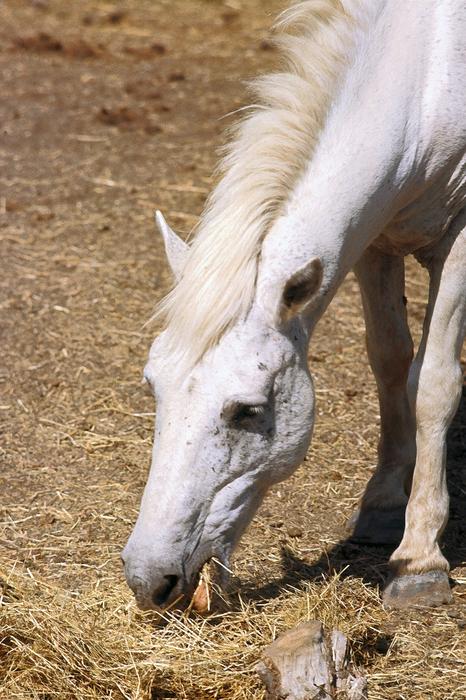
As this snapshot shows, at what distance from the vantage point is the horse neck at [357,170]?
2980 mm

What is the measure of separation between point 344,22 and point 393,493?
65.0 inches

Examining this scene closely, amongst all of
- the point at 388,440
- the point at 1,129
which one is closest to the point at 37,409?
the point at 388,440

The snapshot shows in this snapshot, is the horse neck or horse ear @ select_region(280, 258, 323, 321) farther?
the horse neck

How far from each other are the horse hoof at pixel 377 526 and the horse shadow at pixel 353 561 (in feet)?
0.08

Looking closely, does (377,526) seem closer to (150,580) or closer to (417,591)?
(417,591)

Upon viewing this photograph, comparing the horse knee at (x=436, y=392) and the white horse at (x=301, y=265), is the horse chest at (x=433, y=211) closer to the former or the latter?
the white horse at (x=301, y=265)

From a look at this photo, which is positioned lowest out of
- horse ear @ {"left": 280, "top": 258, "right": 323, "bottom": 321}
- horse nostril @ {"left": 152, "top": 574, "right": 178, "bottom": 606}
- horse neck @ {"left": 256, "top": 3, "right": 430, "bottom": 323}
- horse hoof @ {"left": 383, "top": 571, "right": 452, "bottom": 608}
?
horse hoof @ {"left": 383, "top": 571, "right": 452, "bottom": 608}

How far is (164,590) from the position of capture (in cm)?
294

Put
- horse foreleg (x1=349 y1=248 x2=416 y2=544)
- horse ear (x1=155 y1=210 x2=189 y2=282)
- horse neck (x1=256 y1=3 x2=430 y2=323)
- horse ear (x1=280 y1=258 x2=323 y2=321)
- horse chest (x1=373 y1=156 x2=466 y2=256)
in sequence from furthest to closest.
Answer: horse foreleg (x1=349 y1=248 x2=416 y2=544), horse chest (x1=373 y1=156 x2=466 y2=256), horse ear (x1=155 y1=210 x2=189 y2=282), horse neck (x1=256 y1=3 x2=430 y2=323), horse ear (x1=280 y1=258 x2=323 y2=321)

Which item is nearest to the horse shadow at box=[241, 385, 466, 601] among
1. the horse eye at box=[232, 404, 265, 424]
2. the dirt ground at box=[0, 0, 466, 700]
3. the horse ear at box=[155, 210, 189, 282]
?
the dirt ground at box=[0, 0, 466, 700]

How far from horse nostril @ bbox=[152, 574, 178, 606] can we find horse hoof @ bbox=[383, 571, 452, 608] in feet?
2.62

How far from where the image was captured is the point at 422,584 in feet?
11.3

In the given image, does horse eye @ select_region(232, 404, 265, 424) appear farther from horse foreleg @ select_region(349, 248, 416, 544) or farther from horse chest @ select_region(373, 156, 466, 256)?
horse foreleg @ select_region(349, 248, 416, 544)

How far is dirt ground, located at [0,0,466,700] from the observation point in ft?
9.81
